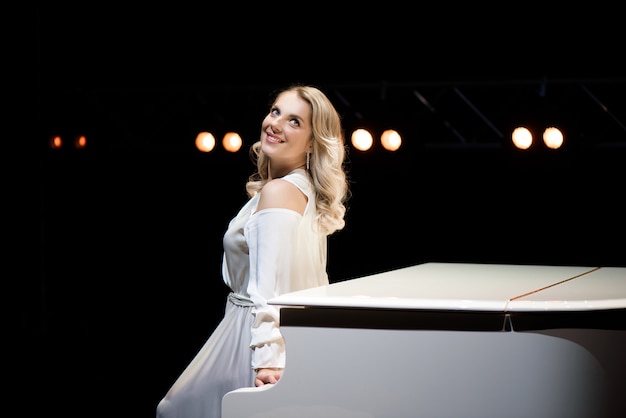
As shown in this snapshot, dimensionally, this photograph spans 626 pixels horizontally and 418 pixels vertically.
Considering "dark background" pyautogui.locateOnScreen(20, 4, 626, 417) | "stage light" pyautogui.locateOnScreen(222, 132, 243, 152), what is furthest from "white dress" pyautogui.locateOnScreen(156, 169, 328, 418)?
"stage light" pyautogui.locateOnScreen(222, 132, 243, 152)

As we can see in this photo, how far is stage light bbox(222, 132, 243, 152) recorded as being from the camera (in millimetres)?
6344

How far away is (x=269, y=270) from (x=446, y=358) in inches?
23.4

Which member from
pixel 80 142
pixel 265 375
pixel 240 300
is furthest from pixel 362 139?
pixel 265 375

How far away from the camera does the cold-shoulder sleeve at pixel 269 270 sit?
7.70 ft

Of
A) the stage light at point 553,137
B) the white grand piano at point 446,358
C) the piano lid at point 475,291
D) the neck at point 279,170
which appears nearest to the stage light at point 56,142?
the stage light at point 553,137

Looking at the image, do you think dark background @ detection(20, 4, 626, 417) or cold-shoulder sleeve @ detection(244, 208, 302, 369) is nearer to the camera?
cold-shoulder sleeve @ detection(244, 208, 302, 369)

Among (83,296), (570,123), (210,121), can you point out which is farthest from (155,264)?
(570,123)

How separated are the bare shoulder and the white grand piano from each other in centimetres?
40

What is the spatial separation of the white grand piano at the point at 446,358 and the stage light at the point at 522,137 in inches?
141

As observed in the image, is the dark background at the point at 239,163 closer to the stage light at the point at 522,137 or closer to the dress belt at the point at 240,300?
the stage light at the point at 522,137

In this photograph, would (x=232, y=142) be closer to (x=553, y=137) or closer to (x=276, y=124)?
(x=553, y=137)

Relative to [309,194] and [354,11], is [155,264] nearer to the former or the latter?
[354,11]

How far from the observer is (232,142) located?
6.35 metres

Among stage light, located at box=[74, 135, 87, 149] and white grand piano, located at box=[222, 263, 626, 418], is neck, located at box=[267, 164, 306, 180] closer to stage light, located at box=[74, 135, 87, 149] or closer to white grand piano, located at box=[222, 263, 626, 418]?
white grand piano, located at box=[222, 263, 626, 418]
